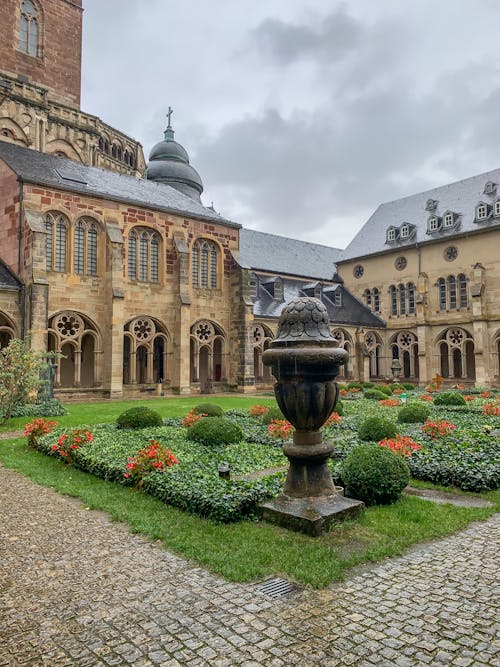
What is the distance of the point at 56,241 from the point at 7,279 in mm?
2993

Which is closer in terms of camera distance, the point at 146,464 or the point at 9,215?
the point at 146,464

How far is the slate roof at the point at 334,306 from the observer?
112 feet

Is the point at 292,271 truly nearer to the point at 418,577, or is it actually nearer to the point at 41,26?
the point at 41,26

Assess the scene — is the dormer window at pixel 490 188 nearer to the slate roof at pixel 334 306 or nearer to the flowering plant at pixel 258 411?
the slate roof at pixel 334 306

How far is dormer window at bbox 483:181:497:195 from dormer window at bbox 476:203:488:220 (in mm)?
1622

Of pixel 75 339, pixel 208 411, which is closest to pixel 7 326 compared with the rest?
pixel 75 339

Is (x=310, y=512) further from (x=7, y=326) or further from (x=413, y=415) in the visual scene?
(x=7, y=326)

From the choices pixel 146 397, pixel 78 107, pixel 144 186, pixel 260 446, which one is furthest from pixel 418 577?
pixel 78 107

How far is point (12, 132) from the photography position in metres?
29.8

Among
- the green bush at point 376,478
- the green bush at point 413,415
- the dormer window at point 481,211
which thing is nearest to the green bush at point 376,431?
the green bush at point 413,415

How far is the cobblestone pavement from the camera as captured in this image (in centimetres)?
332

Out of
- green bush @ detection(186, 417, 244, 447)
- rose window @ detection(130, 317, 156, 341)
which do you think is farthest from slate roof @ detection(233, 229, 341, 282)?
green bush @ detection(186, 417, 244, 447)

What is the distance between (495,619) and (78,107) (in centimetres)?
3824

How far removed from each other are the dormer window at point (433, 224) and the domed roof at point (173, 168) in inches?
752
